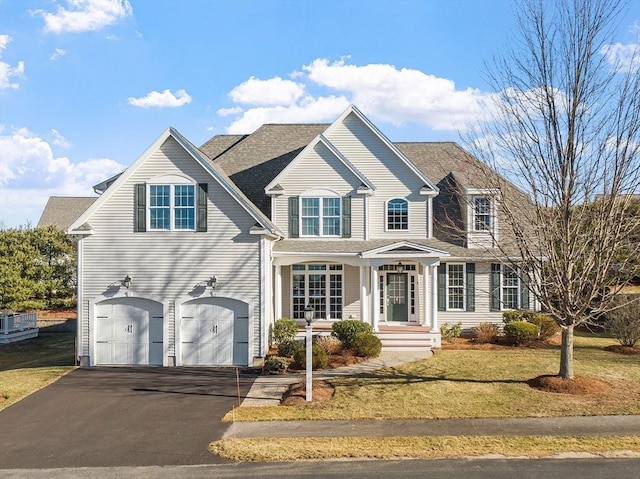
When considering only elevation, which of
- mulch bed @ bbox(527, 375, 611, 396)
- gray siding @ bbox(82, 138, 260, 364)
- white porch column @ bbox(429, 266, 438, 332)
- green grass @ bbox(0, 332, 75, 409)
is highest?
gray siding @ bbox(82, 138, 260, 364)

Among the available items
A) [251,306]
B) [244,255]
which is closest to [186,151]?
[244,255]

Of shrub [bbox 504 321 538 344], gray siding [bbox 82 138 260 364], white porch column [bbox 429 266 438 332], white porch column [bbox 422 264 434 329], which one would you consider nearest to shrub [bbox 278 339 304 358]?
gray siding [bbox 82 138 260 364]

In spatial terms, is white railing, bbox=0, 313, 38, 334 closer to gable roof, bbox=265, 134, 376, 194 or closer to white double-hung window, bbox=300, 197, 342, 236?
gable roof, bbox=265, 134, 376, 194

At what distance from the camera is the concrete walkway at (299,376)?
13.2 m

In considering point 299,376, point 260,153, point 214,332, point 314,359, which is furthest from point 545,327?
point 260,153

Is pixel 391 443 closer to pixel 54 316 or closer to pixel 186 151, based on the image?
pixel 186 151

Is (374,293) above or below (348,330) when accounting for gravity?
above

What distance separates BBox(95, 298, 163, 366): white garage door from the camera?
17703mm

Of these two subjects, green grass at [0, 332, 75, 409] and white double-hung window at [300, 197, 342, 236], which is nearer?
green grass at [0, 332, 75, 409]

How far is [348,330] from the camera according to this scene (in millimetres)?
18391

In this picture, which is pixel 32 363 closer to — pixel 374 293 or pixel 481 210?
pixel 374 293

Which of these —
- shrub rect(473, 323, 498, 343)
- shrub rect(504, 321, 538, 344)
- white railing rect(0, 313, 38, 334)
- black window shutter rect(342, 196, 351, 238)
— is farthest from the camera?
white railing rect(0, 313, 38, 334)

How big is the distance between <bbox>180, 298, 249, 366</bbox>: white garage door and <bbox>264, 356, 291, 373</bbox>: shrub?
5.44 feet

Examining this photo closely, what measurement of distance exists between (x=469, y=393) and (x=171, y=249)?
34.7 feet
